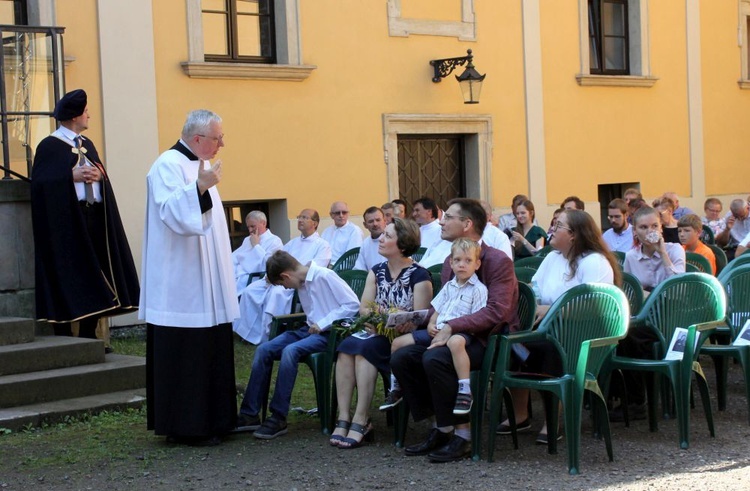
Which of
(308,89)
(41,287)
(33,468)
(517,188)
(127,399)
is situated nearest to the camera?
(33,468)

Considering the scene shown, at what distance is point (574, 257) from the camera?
710cm

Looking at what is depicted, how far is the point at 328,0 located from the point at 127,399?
7.01m

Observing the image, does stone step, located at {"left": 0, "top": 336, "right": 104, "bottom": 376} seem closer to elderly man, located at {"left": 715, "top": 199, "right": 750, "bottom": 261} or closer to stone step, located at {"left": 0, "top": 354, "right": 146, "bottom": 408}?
stone step, located at {"left": 0, "top": 354, "right": 146, "bottom": 408}

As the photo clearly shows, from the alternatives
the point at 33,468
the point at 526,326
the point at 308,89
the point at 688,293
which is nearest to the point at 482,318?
the point at 526,326

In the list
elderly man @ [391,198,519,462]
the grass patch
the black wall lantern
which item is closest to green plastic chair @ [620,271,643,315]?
elderly man @ [391,198,519,462]

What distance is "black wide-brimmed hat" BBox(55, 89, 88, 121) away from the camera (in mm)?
8523

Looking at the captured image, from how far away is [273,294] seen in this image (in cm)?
1141

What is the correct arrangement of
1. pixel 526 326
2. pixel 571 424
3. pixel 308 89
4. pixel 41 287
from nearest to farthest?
1. pixel 571 424
2. pixel 526 326
3. pixel 41 287
4. pixel 308 89

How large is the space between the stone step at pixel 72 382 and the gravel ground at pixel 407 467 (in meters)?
1.05

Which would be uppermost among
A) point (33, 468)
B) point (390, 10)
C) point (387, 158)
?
point (390, 10)

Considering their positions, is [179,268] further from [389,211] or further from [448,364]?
[389,211]

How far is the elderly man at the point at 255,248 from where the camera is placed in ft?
41.0

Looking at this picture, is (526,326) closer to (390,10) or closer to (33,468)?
(33,468)

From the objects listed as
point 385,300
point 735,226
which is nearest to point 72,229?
point 385,300
